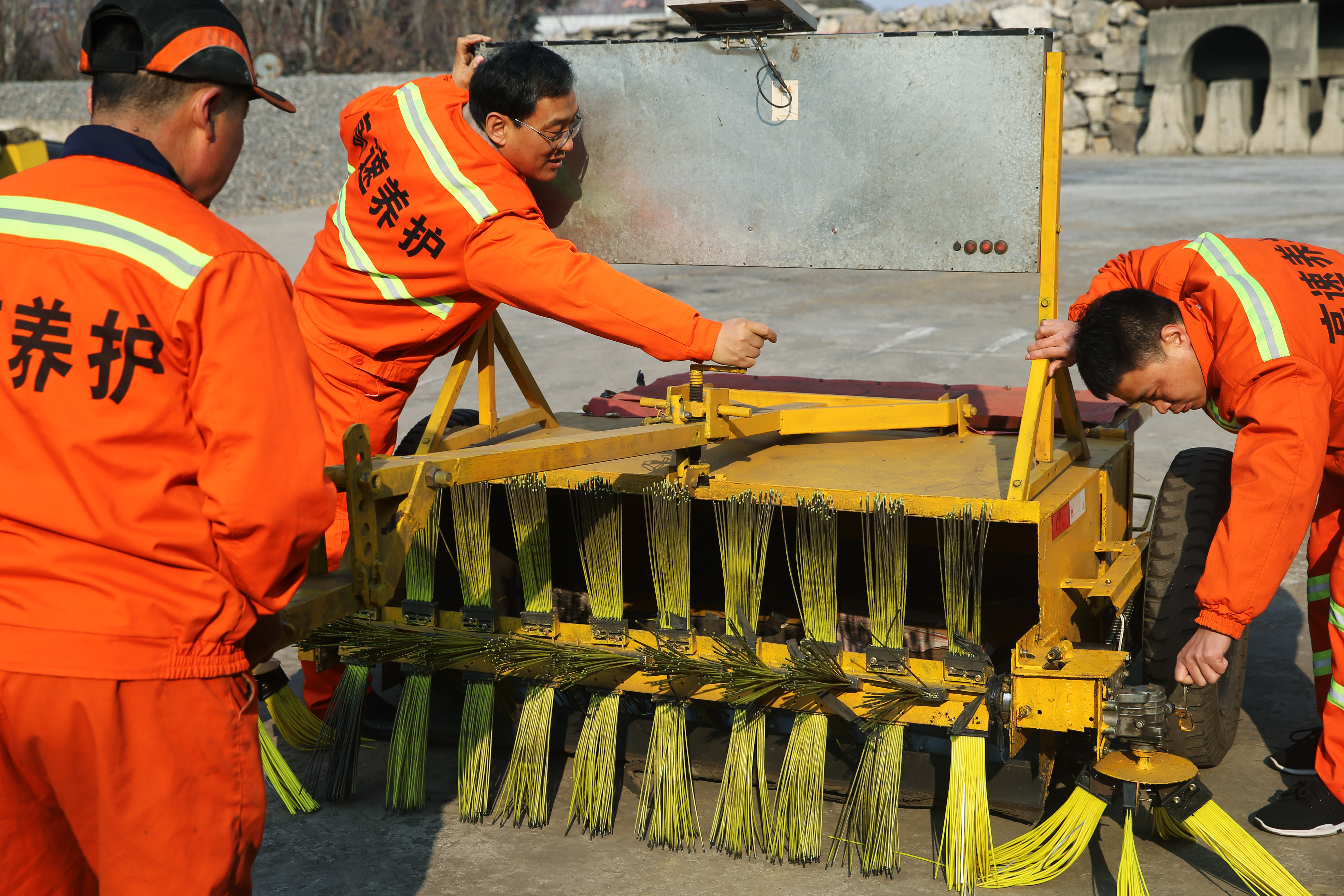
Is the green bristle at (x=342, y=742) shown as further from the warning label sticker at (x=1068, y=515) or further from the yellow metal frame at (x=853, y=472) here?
the warning label sticker at (x=1068, y=515)

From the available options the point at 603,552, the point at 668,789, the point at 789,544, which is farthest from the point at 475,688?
the point at 789,544

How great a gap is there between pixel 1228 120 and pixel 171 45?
25328 millimetres

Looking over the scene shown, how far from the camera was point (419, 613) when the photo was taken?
11.2 ft

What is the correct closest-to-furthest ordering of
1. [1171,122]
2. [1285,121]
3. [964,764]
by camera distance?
[964,764]
[1285,121]
[1171,122]

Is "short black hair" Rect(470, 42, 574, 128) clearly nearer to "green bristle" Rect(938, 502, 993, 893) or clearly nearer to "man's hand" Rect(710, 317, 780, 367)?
"man's hand" Rect(710, 317, 780, 367)

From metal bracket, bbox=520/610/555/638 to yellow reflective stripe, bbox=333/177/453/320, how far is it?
0.84 m

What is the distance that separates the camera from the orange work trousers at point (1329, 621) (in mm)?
2982

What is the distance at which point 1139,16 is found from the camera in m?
25.1

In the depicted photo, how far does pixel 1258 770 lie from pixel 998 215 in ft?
5.37

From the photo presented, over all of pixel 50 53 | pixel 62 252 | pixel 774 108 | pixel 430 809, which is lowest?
pixel 430 809

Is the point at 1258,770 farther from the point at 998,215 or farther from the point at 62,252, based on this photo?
the point at 62,252

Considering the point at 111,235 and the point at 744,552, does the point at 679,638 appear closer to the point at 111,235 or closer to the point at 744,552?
the point at 744,552

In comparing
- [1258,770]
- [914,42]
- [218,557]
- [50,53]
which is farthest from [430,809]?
[50,53]

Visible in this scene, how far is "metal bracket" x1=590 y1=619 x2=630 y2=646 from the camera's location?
10.6 ft
